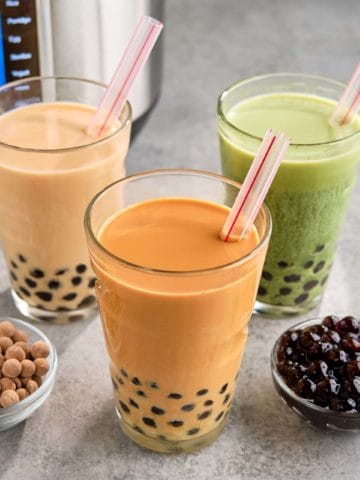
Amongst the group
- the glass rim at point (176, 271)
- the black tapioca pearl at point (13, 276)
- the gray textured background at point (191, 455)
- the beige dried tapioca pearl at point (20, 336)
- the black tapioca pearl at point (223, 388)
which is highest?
the glass rim at point (176, 271)

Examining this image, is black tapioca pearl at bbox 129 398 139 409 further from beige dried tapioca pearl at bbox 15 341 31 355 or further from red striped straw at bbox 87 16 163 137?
red striped straw at bbox 87 16 163 137

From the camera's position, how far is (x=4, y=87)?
1202 millimetres

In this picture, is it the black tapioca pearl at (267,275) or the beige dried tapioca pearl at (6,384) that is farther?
the black tapioca pearl at (267,275)

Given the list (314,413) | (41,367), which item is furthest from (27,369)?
(314,413)

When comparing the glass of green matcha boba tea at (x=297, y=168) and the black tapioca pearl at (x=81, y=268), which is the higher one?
the glass of green matcha boba tea at (x=297, y=168)

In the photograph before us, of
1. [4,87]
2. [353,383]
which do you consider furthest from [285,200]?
[4,87]

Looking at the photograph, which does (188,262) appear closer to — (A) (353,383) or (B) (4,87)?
(A) (353,383)

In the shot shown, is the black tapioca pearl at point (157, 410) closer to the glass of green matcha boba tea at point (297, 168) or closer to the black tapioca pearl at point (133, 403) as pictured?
the black tapioca pearl at point (133, 403)

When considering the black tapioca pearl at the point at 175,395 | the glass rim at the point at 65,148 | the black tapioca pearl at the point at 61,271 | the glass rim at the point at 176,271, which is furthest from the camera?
the black tapioca pearl at the point at 61,271

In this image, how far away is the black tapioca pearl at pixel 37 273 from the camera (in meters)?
1.21

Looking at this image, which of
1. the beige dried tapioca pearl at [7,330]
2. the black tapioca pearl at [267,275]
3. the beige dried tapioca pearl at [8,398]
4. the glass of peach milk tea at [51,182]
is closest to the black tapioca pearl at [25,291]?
the glass of peach milk tea at [51,182]

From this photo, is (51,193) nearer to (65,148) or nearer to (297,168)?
(65,148)

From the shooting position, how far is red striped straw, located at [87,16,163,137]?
1062mm

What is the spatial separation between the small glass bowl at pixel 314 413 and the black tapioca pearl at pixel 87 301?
1.00ft
